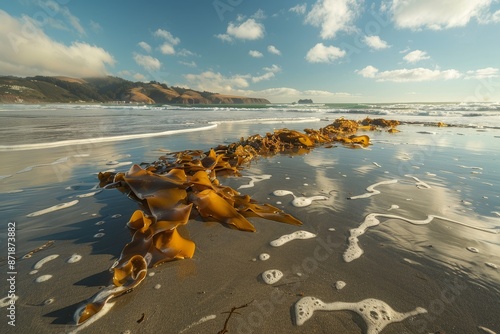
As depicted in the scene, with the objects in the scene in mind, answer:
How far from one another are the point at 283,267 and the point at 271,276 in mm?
116

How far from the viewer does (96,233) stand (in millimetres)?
1849

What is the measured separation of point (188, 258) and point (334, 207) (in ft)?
5.01

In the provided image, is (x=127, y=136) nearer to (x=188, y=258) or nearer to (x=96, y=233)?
(x=96, y=233)

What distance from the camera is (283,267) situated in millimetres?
1487

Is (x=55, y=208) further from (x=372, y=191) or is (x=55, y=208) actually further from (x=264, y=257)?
(x=372, y=191)

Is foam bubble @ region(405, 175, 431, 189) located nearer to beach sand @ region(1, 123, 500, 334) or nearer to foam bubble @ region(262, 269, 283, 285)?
beach sand @ region(1, 123, 500, 334)

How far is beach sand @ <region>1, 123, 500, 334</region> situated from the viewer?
1111 millimetres

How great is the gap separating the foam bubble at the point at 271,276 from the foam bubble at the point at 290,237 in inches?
11.8

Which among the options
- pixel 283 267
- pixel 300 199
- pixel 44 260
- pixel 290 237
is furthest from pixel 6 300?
pixel 300 199

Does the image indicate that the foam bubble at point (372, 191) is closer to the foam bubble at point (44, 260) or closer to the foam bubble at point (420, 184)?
the foam bubble at point (420, 184)

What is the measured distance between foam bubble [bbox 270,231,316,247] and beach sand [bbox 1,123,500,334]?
0.05m

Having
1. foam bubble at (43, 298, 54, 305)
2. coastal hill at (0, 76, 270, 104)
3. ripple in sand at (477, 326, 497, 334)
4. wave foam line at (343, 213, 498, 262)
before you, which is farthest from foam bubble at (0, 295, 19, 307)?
coastal hill at (0, 76, 270, 104)

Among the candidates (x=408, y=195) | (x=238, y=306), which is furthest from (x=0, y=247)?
(x=408, y=195)

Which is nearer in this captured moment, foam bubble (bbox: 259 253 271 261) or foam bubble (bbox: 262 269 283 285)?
foam bubble (bbox: 262 269 283 285)
